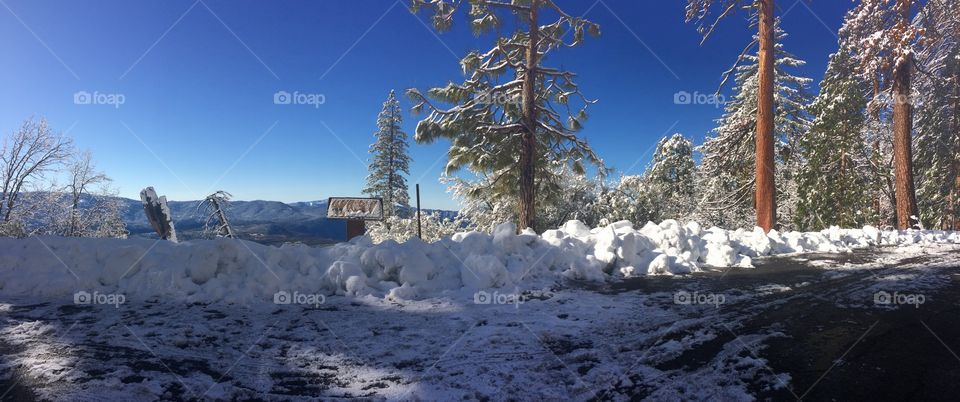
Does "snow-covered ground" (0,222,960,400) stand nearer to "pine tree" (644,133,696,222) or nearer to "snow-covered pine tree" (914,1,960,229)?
"snow-covered pine tree" (914,1,960,229)

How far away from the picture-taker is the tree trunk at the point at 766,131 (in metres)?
10.7

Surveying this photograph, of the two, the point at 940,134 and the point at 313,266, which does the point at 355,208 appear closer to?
the point at 313,266

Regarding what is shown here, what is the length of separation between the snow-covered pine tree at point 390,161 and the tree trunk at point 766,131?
27427mm

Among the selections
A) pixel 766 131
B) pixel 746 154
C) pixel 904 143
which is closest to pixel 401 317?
pixel 766 131

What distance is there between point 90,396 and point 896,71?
1896 cm

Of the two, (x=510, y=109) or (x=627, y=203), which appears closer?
(x=510, y=109)

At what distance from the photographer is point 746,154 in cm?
2025

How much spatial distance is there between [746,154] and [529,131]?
1461 cm

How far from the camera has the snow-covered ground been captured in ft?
7.24

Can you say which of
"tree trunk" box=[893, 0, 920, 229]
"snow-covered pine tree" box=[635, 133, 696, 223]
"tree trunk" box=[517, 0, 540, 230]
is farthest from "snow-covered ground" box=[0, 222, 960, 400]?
"snow-covered pine tree" box=[635, 133, 696, 223]

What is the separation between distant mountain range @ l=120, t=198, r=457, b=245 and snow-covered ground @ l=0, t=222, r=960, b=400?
2.77 m

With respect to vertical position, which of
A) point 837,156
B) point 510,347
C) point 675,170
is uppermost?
point 675,170

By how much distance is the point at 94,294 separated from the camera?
4125 mm

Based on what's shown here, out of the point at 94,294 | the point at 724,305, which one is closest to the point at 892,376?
the point at 724,305
